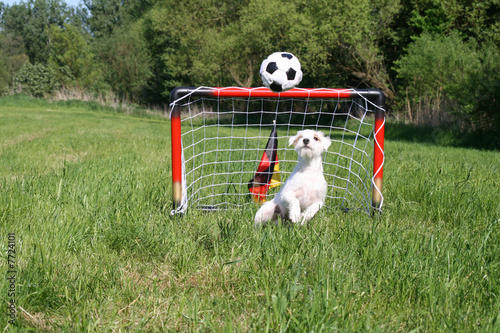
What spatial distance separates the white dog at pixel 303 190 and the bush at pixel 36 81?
40.9 m

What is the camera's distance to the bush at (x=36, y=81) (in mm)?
38750

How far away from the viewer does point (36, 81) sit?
3912 cm

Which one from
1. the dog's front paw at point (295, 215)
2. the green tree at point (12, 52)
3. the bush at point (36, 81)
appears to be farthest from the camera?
the green tree at point (12, 52)

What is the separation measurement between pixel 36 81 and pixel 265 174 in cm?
4160

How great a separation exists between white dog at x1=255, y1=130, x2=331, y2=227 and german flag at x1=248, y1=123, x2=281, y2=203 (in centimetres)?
74

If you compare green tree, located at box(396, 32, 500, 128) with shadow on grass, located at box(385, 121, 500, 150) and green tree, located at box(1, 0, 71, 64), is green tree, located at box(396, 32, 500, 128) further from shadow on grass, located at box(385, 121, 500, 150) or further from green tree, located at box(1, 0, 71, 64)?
green tree, located at box(1, 0, 71, 64)

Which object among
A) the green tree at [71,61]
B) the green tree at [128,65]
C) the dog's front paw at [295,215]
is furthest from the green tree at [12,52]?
the dog's front paw at [295,215]

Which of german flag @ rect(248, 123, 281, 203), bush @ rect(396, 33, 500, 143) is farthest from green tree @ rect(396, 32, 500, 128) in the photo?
german flag @ rect(248, 123, 281, 203)

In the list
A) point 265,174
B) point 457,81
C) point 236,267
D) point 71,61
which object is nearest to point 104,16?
point 71,61

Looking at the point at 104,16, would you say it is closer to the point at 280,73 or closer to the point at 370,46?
the point at 370,46

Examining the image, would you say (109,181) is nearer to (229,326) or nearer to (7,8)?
(229,326)

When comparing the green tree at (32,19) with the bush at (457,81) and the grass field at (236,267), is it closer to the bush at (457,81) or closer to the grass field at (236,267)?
the bush at (457,81)

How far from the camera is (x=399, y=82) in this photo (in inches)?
941

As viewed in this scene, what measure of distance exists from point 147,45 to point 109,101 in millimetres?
15526
